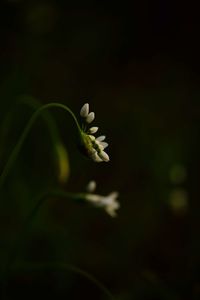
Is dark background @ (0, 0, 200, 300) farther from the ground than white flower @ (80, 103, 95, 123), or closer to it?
farther from the ground

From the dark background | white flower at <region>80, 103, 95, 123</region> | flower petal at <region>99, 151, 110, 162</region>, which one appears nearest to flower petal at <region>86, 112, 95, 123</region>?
white flower at <region>80, 103, 95, 123</region>

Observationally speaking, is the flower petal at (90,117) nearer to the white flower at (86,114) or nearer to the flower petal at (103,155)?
the white flower at (86,114)

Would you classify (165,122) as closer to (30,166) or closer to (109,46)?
(109,46)

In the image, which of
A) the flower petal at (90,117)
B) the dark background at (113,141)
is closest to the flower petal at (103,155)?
the flower petal at (90,117)

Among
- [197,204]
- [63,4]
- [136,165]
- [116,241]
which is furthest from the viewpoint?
[63,4]

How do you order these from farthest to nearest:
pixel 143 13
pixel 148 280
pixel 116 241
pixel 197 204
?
1. pixel 143 13
2. pixel 197 204
3. pixel 116 241
4. pixel 148 280

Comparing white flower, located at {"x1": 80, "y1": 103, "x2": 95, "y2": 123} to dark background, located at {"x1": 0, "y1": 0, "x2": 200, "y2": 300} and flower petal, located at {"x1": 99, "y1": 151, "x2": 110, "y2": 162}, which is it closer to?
flower petal, located at {"x1": 99, "y1": 151, "x2": 110, "y2": 162}

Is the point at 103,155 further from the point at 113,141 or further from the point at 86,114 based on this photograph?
the point at 113,141

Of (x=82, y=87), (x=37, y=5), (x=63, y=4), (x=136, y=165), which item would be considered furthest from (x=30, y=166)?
(x=63, y=4)

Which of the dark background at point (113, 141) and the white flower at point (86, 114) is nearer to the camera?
the white flower at point (86, 114)
